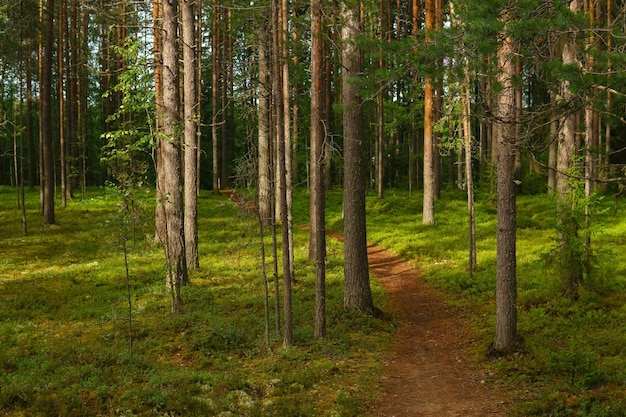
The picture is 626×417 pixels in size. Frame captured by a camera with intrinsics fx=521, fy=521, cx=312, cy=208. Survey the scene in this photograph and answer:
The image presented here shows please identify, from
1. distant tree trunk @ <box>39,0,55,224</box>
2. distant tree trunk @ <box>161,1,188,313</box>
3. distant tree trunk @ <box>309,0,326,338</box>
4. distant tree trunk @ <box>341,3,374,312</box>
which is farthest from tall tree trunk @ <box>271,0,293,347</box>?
distant tree trunk @ <box>39,0,55,224</box>

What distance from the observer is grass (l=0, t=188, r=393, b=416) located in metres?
8.18

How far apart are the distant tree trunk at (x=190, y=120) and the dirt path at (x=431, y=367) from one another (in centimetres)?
665

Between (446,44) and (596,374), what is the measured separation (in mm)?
5747

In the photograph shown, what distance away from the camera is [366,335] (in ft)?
38.3

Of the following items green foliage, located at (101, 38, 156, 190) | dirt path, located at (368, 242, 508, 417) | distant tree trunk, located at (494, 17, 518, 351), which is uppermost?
green foliage, located at (101, 38, 156, 190)

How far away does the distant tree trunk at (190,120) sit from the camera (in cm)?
1610

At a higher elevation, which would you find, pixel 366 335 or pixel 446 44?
pixel 446 44

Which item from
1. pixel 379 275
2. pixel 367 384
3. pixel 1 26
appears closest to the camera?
pixel 367 384

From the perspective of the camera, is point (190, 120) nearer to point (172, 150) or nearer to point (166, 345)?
point (172, 150)

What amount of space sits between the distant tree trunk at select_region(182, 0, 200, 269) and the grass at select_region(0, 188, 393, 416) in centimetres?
106

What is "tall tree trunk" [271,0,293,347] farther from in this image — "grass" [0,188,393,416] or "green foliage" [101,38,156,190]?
"green foliage" [101,38,156,190]

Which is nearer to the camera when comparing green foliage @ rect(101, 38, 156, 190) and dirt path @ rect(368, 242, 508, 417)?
dirt path @ rect(368, 242, 508, 417)

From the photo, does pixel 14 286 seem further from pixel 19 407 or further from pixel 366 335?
pixel 366 335

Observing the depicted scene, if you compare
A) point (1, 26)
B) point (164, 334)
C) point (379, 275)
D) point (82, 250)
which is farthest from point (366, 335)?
point (1, 26)
